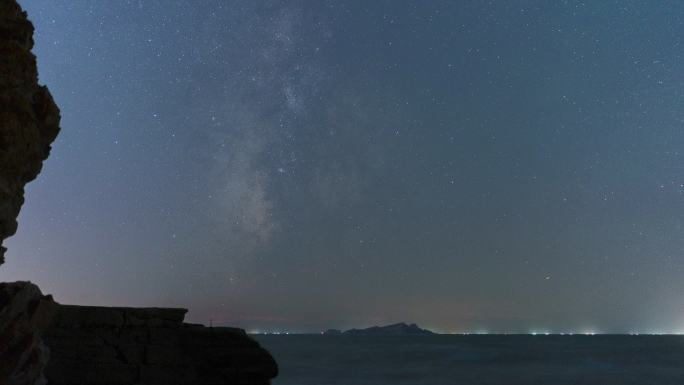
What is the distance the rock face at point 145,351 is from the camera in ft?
45.2

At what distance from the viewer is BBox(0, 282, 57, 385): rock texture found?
8297 millimetres

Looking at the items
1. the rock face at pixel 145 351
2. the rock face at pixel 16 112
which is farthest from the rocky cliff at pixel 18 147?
the rock face at pixel 145 351

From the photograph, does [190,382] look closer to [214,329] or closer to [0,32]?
[214,329]

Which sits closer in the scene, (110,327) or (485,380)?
(110,327)

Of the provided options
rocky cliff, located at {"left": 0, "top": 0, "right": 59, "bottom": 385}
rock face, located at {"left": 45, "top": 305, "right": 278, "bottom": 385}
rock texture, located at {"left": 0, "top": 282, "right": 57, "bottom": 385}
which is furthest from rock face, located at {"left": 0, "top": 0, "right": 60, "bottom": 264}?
rock face, located at {"left": 45, "top": 305, "right": 278, "bottom": 385}

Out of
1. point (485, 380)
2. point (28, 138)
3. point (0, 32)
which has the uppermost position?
point (0, 32)

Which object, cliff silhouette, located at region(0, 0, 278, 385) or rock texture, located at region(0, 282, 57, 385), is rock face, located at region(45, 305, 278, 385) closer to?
cliff silhouette, located at region(0, 0, 278, 385)

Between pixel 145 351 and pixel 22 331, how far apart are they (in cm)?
614

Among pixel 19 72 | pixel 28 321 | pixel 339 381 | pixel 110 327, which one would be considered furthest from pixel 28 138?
pixel 339 381

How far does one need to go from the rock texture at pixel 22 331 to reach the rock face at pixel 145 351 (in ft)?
15.7

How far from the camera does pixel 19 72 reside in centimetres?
777

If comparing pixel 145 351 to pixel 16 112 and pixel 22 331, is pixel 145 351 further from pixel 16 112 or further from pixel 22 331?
pixel 16 112

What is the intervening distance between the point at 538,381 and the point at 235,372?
5609 cm

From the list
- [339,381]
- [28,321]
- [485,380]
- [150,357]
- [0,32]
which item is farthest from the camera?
[485,380]
